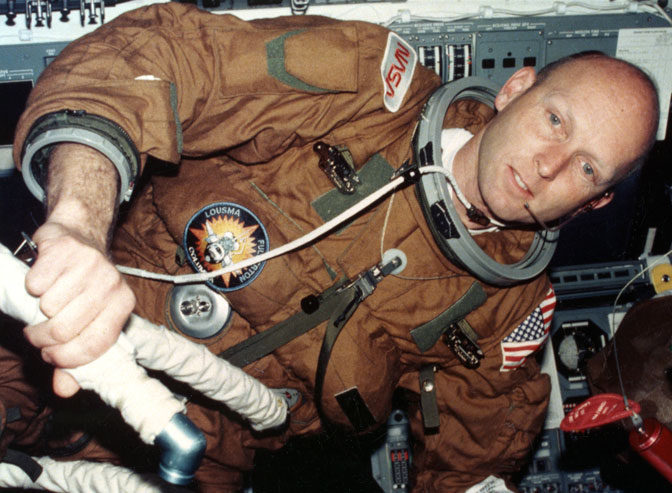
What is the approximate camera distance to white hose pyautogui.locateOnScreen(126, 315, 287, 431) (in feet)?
2.71

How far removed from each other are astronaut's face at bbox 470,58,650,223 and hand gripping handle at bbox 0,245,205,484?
1.05 m

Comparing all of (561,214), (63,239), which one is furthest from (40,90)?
(561,214)

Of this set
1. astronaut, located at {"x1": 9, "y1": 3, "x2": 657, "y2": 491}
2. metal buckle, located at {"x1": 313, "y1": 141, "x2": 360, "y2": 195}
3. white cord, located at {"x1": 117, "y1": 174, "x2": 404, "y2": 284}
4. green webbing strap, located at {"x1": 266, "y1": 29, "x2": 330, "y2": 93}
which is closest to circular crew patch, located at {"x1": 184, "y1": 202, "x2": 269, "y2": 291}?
astronaut, located at {"x1": 9, "y1": 3, "x2": 657, "y2": 491}

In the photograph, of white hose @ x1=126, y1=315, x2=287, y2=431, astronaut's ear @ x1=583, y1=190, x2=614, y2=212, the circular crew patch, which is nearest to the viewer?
white hose @ x1=126, y1=315, x2=287, y2=431

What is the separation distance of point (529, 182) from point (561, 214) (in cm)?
19

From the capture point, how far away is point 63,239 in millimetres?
688

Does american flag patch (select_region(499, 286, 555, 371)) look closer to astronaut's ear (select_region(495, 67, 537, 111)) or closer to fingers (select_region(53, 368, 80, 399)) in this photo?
astronaut's ear (select_region(495, 67, 537, 111))

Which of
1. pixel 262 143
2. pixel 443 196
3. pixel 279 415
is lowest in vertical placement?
pixel 279 415

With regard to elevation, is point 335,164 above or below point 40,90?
below

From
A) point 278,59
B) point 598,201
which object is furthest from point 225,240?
point 598,201

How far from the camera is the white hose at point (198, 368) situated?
32.6 inches

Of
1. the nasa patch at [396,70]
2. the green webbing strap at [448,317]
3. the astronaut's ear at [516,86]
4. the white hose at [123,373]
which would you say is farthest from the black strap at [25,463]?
the astronaut's ear at [516,86]

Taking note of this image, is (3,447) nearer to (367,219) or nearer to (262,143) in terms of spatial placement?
(262,143)

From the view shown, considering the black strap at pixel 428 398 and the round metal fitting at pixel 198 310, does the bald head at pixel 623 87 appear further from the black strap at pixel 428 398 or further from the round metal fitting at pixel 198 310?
the round metal fitting at pixel 198 310
